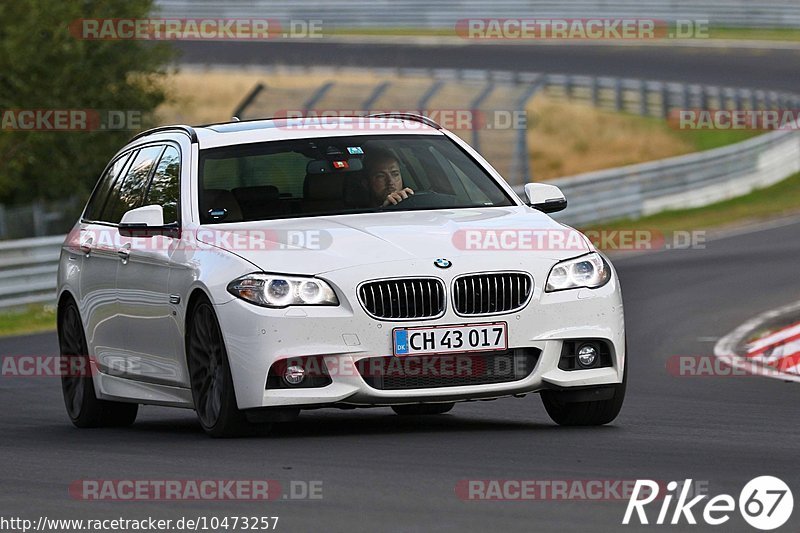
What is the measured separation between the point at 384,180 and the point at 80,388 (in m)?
2.50

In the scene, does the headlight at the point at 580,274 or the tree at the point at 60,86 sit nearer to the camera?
the headlight at the point at 580,274

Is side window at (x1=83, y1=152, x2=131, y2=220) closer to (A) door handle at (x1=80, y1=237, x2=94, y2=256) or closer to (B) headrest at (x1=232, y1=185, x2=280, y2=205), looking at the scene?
(A) door handle at (x1=80, y1=237, x2=94, y2=256)

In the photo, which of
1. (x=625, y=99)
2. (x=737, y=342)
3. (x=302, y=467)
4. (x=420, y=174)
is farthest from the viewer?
(x=625, y=99)

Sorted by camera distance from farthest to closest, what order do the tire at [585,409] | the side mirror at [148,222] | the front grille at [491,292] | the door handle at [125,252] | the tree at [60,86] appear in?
the tree at [60,86]
the door handle at [125,252]
the side mirror at [148,222]
the tire at [585,409]
the front grille at [491,292]

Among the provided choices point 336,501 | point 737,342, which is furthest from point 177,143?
point 737,342

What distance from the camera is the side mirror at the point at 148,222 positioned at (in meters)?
9.52

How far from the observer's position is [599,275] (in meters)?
9.05

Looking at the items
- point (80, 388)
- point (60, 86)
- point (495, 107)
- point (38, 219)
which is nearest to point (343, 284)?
point (80, 388)

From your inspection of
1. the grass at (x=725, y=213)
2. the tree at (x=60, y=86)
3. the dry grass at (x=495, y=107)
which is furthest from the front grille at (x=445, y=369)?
the dry grass at (x=495, y=107)

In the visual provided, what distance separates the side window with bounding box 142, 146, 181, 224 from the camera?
9.85 metres

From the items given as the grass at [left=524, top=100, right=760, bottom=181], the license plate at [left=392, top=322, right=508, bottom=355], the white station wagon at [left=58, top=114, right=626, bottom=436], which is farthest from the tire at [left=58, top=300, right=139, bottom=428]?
the grass at [left=524, top=100, right=760, bottom=181]

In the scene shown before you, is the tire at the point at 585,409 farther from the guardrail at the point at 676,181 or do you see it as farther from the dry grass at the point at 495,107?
the dry grass at the point at 495,107

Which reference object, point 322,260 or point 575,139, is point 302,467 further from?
point 575,139

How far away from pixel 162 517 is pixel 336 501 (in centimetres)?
66
